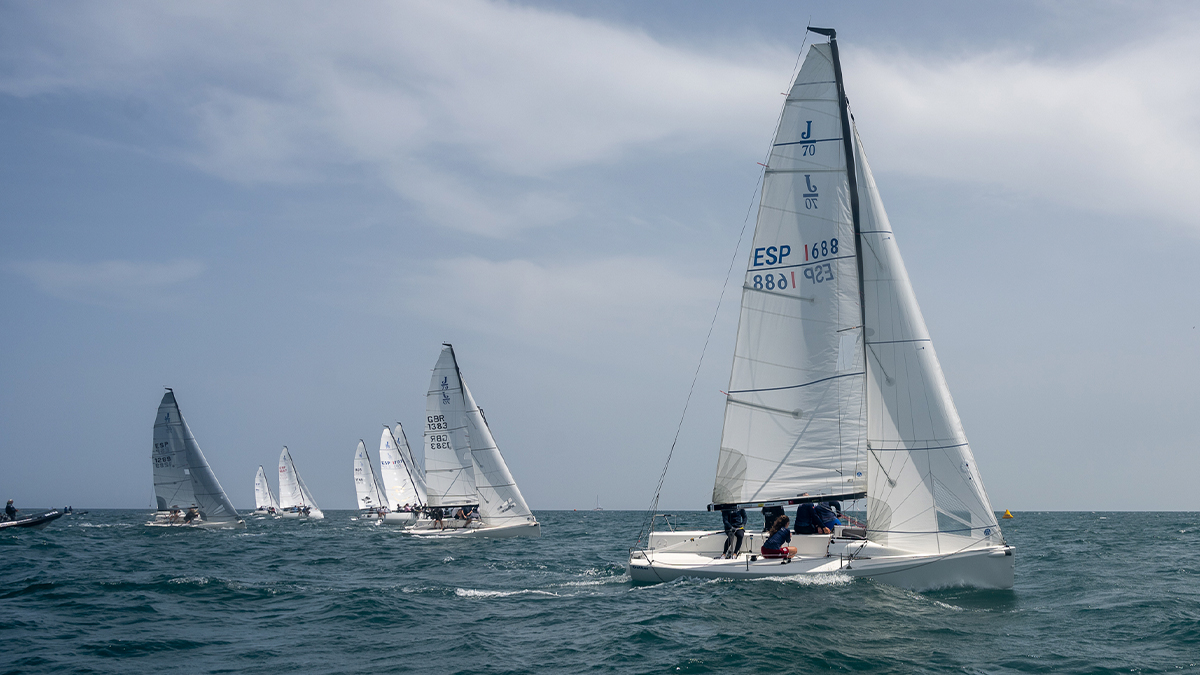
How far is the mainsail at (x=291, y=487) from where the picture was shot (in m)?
85.0

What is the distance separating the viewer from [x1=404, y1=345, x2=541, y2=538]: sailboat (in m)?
37.4

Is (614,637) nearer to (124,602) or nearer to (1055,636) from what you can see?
(1055,636)

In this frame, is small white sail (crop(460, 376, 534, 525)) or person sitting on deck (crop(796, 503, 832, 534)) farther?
small white sail (crop(460, 376, 534, 525))

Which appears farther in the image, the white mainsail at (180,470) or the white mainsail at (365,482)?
the white mainsail at (365,482)

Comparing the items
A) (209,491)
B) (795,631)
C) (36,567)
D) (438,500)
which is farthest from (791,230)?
(209,491)

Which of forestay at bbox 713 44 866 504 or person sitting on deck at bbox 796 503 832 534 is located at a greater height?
forestay at bbox 713 44 866 504

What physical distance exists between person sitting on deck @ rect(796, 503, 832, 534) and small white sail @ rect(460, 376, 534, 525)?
71.8 ft

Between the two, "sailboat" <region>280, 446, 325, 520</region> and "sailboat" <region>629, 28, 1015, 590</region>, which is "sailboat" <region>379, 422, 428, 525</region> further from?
"sailboat" <region>629, 28, 1015, 590</region>

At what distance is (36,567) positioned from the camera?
2270 cm

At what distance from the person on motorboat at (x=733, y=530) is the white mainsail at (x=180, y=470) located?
35686mm

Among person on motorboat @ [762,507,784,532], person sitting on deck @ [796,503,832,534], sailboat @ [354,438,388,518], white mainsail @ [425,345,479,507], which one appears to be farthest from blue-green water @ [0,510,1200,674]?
sailboat @ [354,438,388,518]

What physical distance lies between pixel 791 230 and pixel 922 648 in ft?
29.1

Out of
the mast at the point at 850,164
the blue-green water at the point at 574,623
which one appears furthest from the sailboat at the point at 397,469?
the mast at the point at 850,164

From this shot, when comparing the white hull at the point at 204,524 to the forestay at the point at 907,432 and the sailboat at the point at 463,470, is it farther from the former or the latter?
the forestay at the point at 907,432
